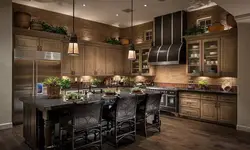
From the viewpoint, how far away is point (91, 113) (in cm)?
307

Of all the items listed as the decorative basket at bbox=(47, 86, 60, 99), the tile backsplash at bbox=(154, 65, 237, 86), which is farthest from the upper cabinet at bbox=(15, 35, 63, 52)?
the tile backsplash at bbox=(154, 65, 237, 86)

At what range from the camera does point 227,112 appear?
4.94m

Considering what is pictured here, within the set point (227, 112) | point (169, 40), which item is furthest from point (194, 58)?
point (227, 112)

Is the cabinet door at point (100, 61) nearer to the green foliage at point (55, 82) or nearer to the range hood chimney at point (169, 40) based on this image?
the range hood chimney at point (169, 40)

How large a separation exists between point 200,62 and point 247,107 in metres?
1.82

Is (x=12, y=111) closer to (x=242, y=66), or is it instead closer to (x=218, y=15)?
(x=242, y=66)

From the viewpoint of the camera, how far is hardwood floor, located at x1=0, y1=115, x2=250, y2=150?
Answer: 3.55m

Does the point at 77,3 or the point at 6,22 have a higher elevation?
the point at 77,3

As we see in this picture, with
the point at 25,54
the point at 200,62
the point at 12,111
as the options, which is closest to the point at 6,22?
the point at 25,54

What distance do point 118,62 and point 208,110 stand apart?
4142mm

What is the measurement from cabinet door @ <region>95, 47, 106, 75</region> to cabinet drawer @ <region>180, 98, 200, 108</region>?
325 centimetres

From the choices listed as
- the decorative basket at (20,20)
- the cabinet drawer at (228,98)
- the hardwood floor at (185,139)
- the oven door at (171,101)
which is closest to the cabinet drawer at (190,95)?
the oven door at (171,101)

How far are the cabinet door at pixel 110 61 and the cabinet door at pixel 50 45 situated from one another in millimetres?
2110

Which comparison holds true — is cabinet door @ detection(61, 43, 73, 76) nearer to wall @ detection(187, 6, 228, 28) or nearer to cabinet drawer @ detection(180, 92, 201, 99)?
cabinet drawer @ detection(180, 92, 201, 99)
